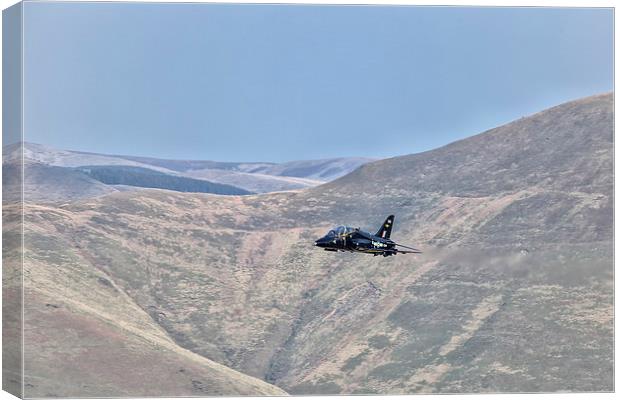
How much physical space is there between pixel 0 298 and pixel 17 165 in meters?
17.8

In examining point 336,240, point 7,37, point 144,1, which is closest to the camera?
point 336,240

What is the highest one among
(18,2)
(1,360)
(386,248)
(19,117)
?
(18,2)

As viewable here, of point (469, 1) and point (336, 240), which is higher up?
point (469, 1)

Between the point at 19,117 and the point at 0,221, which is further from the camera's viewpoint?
the point at 0,221

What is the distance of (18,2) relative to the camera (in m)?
177

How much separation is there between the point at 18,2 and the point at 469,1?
53.9 meters

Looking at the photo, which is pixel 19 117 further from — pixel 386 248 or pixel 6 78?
pixel 386 248

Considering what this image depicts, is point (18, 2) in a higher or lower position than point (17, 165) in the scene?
higher

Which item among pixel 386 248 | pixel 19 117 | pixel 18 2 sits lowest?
pixel 386 248

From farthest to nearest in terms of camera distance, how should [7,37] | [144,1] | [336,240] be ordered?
[144,1] → [7,37] → [336,240]

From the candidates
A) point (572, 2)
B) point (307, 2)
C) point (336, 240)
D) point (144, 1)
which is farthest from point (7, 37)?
point (572, 2)

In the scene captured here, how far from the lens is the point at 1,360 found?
198m

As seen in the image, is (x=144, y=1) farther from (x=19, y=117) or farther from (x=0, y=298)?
(x=0, y=298)

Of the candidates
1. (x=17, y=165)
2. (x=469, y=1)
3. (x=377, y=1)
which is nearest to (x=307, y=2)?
(x=377, y=1)
